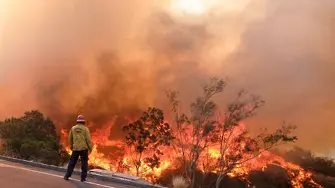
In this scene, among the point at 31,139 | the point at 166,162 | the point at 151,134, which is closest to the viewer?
the point at 31,139

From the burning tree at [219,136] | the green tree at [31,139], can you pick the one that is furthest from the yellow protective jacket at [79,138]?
the burning tree at [219,136]

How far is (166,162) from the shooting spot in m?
32.7

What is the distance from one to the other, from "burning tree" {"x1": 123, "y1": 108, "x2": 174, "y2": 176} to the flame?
168 cm

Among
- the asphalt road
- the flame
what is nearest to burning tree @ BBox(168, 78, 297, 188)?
the flame

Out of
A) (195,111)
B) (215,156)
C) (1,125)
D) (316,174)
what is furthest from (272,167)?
(1,125)

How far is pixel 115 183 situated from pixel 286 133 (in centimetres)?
1946

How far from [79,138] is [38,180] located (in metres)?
1.52

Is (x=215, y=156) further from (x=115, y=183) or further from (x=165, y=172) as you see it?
(x=115, y=183)

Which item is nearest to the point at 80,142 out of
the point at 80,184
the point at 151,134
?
the point at 80,184

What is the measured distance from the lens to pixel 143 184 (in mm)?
8977

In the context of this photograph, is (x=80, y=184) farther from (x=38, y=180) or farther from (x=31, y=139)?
(x=31, y=139)

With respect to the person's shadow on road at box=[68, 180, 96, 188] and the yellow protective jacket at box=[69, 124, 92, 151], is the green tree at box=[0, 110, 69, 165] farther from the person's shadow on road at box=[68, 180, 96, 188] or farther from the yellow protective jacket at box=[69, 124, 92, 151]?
the yellow protective jacket at box=[69, 124, 92, 151]

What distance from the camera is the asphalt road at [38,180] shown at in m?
8.17

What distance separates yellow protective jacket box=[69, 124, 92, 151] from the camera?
8.53 metres
